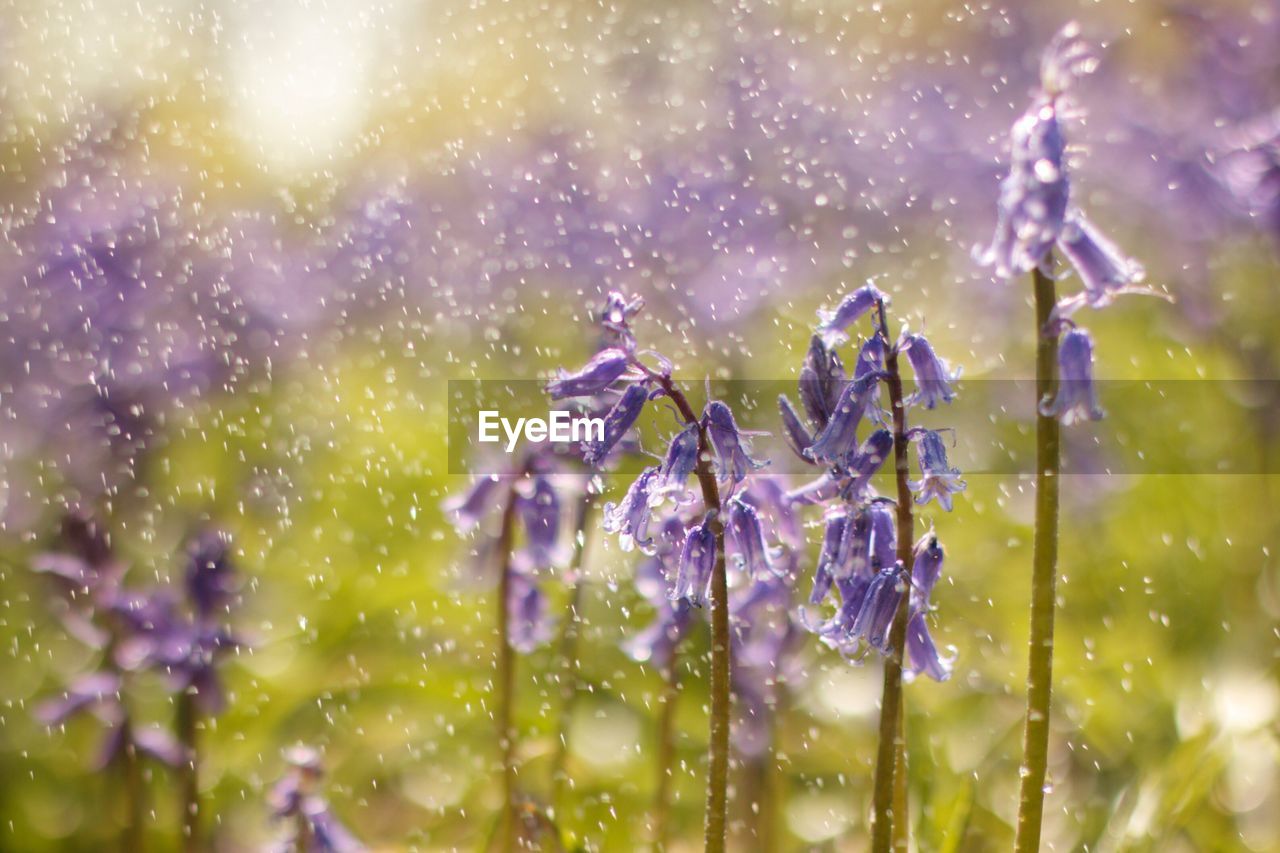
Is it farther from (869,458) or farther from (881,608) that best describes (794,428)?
(881,608)

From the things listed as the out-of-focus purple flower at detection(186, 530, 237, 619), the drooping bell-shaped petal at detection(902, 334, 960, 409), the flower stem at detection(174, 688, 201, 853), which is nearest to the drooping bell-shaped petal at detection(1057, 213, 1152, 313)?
the drooping bell-shaped petal at detection(902, 334, 960, 409)

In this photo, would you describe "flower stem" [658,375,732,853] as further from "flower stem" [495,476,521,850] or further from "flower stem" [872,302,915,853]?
"flower stem" [495,476,521,850]

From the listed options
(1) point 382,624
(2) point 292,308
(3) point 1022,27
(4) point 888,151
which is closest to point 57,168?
(2) point 292,308

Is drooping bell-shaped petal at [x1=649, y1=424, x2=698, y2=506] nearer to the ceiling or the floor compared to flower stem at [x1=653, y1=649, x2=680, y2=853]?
nearer to the ceiling

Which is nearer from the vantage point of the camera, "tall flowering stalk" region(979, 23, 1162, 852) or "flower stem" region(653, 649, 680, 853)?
"tall flowering stalk" region(979, 23, 1162, 852)

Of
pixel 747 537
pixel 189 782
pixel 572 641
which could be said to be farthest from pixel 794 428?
pixel 189 782

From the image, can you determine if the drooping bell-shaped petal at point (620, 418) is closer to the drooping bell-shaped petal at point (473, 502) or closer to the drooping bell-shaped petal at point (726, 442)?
the drooping bell-shaped petal at point (726, 442)

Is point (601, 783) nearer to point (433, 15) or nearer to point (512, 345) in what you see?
point (512, 345)
